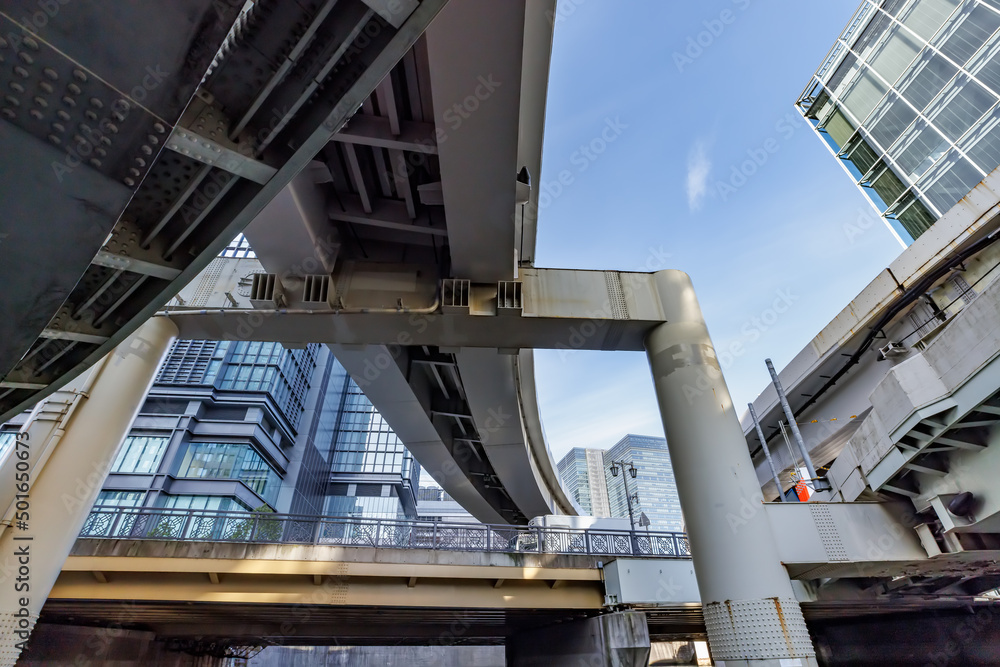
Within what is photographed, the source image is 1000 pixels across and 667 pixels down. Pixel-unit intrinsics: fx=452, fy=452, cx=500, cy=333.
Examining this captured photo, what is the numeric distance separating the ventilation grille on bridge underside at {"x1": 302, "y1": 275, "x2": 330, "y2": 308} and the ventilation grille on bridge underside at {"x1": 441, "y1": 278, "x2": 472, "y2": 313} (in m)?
1.93

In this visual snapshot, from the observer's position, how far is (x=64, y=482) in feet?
22.0

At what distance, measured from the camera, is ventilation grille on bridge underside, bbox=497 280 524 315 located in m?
7.57

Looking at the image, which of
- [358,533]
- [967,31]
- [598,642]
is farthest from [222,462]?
[967,31]

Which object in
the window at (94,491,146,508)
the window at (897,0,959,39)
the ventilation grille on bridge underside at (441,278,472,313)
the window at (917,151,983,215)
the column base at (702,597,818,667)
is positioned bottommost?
the column base at (702,597,818,667)

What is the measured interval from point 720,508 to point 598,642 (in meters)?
7.37

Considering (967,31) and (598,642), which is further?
(967,31)

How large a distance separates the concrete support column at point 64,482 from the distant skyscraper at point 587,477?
6499 cm

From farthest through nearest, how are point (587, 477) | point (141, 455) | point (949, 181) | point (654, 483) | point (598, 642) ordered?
point (654, 483) → point (587, 477) → point (141, 455) → point (949, 181) → point (598, 642)

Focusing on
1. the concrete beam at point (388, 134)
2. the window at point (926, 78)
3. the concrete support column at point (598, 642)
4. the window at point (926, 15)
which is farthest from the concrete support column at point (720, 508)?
the window at point (926, 15)

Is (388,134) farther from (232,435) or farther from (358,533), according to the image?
(232,435)

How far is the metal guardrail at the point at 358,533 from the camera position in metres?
10.5

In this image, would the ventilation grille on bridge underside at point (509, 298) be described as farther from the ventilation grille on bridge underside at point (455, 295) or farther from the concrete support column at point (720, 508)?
the concrete support column at point (720, 508)

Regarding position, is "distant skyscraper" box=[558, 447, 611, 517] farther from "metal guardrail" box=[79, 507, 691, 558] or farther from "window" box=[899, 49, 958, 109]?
"metal guardrail" box=[79, 507, 691, 558]

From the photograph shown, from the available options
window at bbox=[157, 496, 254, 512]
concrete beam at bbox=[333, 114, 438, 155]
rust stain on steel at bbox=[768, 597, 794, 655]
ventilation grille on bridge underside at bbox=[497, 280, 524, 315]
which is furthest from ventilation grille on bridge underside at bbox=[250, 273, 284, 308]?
window at bbox=[157, 496, 254, 512]
